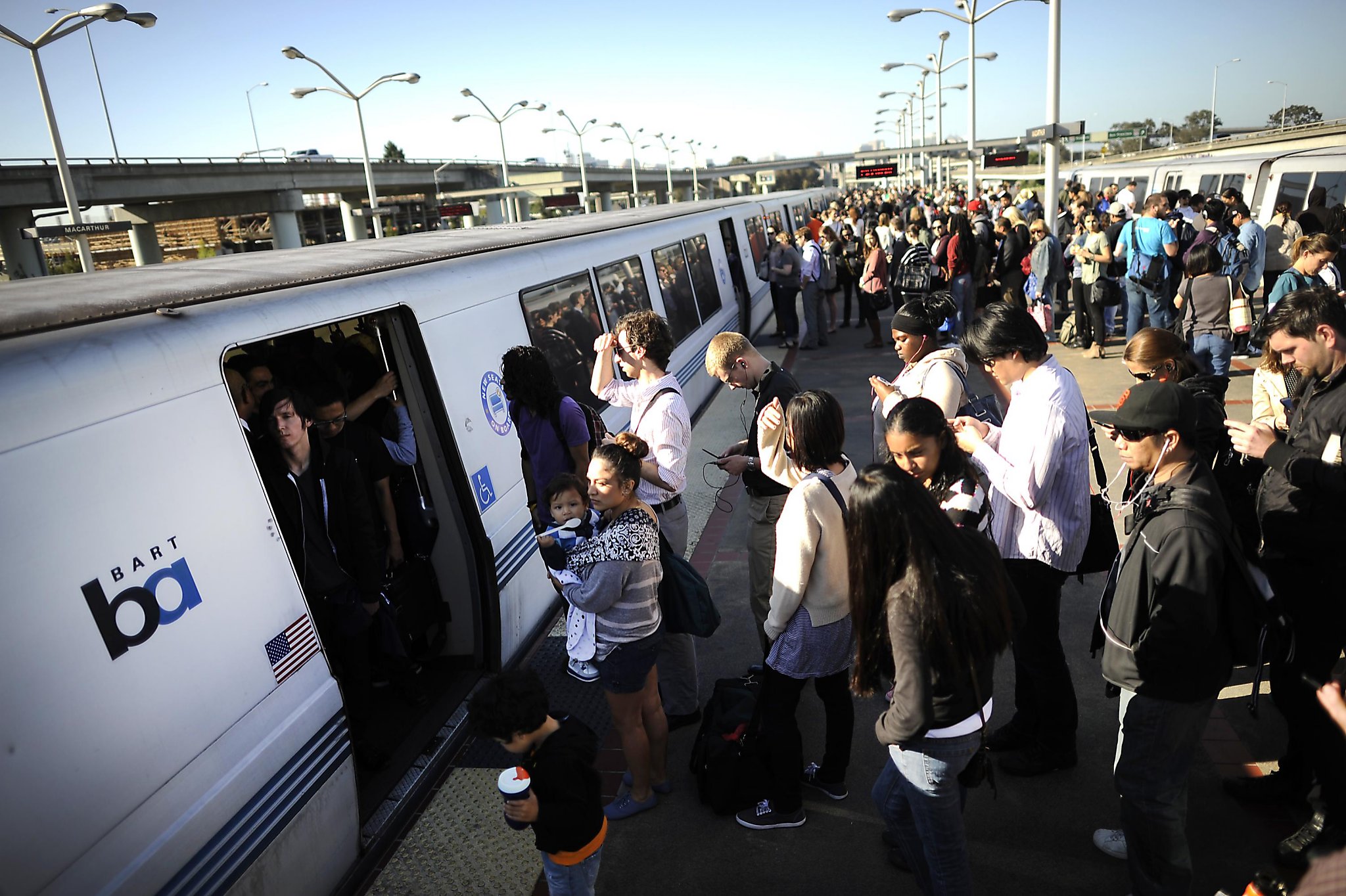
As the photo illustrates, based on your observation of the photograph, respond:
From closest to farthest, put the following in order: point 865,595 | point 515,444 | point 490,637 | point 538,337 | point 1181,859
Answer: point 865,595 → point 1181,859 → point 490,637 → point 515,444 → point 538,337

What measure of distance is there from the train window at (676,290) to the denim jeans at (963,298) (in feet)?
12.4

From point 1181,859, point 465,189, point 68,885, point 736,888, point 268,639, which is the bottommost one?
point 736,888

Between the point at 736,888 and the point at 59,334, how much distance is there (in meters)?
3.03

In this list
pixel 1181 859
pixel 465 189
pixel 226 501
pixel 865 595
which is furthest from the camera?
pixel 465 189

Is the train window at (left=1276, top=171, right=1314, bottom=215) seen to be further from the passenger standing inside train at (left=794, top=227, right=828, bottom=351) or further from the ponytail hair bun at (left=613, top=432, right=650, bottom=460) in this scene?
the ponytail hair bun at (left=613, top=432, right=650, bottom=460)

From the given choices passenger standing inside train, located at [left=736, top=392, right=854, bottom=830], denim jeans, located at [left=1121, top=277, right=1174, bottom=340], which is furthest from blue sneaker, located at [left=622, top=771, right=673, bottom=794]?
Answer: denim jeans, located at [left=1121, top=277, right=1174, bottom=340]

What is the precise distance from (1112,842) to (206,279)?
14.1 ft

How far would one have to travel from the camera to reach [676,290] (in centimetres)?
991

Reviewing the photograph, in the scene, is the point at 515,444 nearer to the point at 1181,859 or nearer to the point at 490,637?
the point at 490,637

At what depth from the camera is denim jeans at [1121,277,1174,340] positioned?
9.95 m

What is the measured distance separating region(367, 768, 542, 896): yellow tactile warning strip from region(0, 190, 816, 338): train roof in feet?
7.67

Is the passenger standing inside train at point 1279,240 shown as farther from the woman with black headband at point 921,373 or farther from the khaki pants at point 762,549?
the khaki pants at point 762,549

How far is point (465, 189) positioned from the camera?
7006 cm

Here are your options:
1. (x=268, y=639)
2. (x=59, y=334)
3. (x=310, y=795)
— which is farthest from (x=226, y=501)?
(x=310, y=795)
